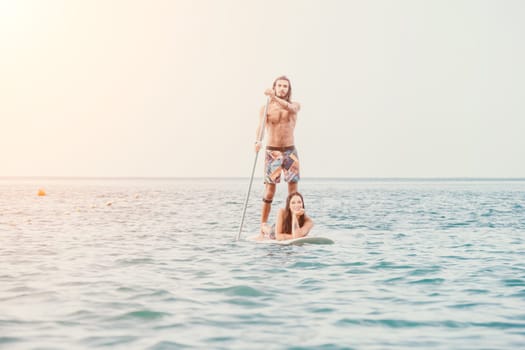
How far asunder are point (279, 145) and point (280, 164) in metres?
0.38

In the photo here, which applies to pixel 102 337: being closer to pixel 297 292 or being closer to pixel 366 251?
pixel 297 292

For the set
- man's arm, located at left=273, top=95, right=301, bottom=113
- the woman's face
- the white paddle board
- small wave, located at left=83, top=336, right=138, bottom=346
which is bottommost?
small wave, located at left=83, top=336, right=138, bottom=346

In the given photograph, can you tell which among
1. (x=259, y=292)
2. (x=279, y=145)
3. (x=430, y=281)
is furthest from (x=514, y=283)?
(x=279, y=145)

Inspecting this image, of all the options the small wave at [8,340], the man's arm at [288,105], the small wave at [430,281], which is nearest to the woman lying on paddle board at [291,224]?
the man's arm at [288,105]

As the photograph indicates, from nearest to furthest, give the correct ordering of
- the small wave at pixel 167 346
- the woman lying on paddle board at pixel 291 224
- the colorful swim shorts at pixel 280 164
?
the small wave at pixel 167 346, the woman lying on paddle board at pixel 291 224, the colorful swim shorts at pixel 280 164

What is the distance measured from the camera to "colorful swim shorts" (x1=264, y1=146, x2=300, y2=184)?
49.1ft

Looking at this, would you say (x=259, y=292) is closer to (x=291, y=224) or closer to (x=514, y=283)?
(x=514, y=283)

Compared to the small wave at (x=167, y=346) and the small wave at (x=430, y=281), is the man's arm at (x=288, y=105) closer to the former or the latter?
the small wave at (x=430, y=281)

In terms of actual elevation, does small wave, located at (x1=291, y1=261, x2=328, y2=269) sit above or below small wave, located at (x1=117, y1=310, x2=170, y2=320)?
above

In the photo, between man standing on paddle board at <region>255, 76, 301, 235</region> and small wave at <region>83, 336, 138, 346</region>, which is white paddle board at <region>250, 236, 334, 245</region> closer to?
man standing on paddle board at <region>255, 76, 301, 235</region>

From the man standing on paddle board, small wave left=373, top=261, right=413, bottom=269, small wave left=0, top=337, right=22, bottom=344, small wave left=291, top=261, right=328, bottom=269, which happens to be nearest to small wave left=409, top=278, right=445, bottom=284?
small wave left=373, top=261, right=413, bottom=269

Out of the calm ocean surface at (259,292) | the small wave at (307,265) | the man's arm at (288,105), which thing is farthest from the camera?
the man's arm at (288,105)

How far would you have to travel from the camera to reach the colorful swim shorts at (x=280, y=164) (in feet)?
49.1

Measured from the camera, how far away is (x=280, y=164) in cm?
1497
